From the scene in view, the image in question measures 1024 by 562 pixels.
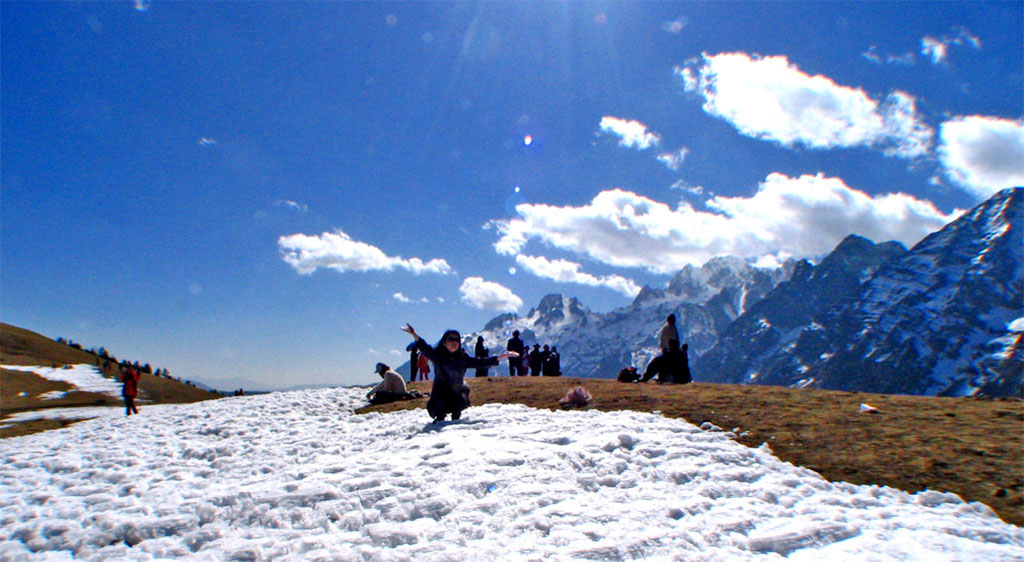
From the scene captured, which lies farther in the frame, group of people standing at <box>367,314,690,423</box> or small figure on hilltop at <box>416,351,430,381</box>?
small figure on hilltop at <box>416,351,430,381</box>

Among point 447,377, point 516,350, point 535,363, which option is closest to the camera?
point 447,377

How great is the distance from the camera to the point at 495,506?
612 cm

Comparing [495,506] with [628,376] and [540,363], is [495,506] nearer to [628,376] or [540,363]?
[628,376]

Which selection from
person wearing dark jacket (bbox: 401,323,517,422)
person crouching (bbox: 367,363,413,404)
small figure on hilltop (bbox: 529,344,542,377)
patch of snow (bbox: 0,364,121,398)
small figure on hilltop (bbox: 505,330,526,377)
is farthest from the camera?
small figure on hilltop (bbox: 529,344,542,377)

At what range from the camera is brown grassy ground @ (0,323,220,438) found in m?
23.8

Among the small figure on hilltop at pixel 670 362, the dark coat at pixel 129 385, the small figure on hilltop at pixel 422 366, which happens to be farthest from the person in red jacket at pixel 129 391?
the small figure on hilltop at pixel 670 362

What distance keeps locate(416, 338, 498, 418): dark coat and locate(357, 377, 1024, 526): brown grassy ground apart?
3236mm

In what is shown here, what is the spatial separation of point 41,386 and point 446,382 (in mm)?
33870

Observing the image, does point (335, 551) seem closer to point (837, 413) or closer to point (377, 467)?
point (377, 467)

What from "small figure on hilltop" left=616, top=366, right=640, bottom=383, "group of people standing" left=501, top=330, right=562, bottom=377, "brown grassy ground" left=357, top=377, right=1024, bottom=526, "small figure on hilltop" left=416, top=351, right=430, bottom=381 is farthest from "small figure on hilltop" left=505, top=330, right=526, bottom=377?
"brown grassy ground" left=357, top=377, right=1024, bottom=526

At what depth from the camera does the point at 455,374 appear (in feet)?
39.7

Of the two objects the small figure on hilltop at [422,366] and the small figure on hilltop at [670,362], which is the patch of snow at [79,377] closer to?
the small figure on hilltop at [422,366]

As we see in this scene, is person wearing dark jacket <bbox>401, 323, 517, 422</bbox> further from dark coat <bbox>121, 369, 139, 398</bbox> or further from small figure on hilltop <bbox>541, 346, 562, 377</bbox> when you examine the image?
small figure on hilltop <bbox>541, 346, 562, 377</bbox>

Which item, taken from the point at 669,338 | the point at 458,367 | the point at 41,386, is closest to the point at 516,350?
the point at 669,338
